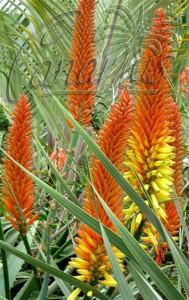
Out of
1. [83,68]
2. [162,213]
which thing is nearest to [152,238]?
[162,213]

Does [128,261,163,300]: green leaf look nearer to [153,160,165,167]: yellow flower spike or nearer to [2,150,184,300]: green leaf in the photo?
[2,150,184,300]: green leaf

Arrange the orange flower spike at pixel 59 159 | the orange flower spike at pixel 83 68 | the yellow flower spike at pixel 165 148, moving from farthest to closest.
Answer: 1. the orange flower spike at pixel 59 159
2. the orange flower spike at pixel 83 68
3. the yellow flower spike at pixel 165 148

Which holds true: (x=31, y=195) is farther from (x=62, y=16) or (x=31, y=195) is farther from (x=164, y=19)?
(x=62, y=16)

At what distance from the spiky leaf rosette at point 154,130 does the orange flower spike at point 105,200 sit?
0.05 metres

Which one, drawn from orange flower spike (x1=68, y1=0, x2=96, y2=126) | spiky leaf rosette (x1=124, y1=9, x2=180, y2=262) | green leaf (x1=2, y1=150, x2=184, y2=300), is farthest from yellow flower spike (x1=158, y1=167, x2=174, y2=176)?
orange flower spike (x1=68, y1=0, x2=96, y2=126)

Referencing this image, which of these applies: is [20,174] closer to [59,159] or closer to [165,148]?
[165,148]

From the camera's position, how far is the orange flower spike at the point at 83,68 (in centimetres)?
116

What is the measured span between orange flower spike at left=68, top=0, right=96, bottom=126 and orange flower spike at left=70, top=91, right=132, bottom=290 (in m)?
0.30

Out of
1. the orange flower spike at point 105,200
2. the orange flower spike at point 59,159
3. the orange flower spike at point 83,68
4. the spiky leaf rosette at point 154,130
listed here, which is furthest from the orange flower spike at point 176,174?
the orange flower spike at point 59,159

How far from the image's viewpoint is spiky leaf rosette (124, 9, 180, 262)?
35.3 inches

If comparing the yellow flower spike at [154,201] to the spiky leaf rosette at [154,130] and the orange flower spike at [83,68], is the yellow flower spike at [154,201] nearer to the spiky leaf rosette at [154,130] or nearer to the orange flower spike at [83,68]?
the spiky leaf rosette at [154,130]

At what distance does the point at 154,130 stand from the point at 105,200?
5.2 inches

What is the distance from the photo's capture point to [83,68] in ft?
3.84

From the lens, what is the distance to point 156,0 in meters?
2.63
